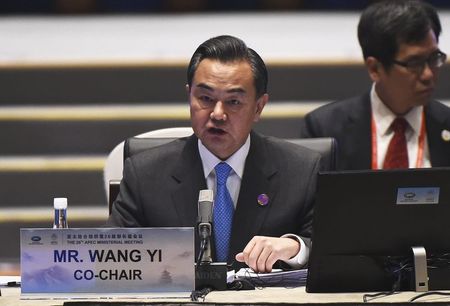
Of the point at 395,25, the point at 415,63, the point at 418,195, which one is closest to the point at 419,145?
the point at 415,63

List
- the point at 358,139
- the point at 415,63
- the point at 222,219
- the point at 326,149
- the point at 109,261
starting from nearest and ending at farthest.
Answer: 1. the point at 109,261
2. the point at 222,219
3. the point at 326,149
4. the point at 415,63
5. the point at 358,139

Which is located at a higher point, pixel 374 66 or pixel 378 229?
pixel 374 66

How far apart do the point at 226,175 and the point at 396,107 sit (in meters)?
1.20

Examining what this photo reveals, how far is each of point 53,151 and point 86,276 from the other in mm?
3062

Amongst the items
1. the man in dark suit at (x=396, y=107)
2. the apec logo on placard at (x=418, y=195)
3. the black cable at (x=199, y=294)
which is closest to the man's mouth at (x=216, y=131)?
the black cable at (x=199, y=294)

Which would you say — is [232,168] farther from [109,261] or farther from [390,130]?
[390,130]

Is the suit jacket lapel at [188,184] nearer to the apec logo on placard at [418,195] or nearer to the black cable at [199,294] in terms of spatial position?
the black cable at [199,294]

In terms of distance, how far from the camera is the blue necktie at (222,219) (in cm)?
328

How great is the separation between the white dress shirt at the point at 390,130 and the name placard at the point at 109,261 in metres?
1.81

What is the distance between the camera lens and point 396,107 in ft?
14.1

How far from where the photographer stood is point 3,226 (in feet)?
17.8

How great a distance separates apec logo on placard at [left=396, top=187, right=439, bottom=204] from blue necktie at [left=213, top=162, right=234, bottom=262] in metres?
0.77

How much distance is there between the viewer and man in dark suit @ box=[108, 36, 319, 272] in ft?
10.8

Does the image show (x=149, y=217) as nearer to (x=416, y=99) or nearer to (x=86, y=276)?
(x=86, y=276)
